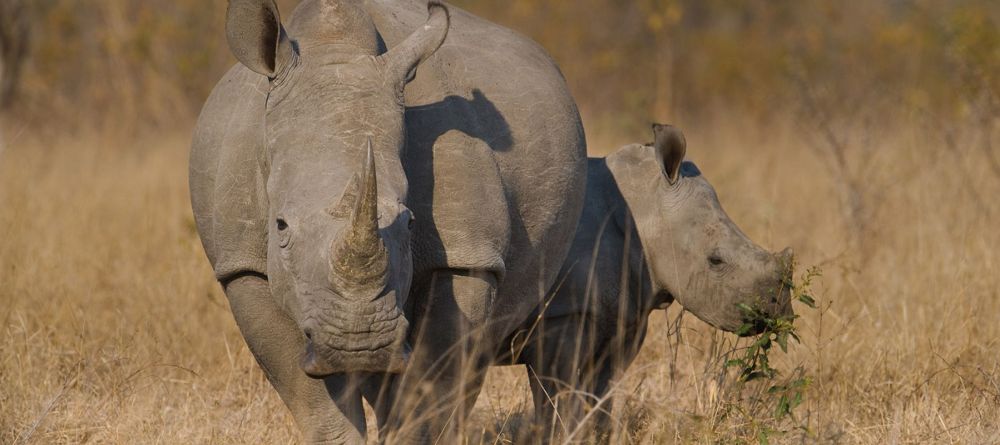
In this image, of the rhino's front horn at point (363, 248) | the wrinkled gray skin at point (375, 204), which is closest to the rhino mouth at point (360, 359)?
the wrinkled gray skin at point (375, 204)

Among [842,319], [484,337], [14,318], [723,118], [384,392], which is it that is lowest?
[14,318]

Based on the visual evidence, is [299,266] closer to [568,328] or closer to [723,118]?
[568,328]

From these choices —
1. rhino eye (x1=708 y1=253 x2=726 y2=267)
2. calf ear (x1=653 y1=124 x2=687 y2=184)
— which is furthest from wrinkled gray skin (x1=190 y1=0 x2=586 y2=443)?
rhino eye (x1=708 y1=253 x2=726 y2=267)

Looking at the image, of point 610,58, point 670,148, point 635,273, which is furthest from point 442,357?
point 610,58

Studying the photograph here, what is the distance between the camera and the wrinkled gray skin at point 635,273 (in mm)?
4848

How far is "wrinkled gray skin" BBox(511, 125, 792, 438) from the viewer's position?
485 centimetres

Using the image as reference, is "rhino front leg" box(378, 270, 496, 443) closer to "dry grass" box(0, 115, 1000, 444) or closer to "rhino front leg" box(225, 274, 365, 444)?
"rhino front leg" box(225, 274, 365, 444)

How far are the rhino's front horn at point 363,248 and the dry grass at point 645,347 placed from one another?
135 centimetres

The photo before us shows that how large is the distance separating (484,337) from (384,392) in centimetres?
37

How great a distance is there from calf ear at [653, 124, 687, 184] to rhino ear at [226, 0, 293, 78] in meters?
1.73

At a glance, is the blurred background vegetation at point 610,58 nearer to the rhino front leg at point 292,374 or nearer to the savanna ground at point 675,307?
the savanna ground at point 675,307

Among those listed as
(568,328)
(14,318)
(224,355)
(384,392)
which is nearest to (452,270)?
(384,392)

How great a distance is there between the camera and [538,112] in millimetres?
4316

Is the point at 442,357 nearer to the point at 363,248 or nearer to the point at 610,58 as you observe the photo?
the point at 363,248
